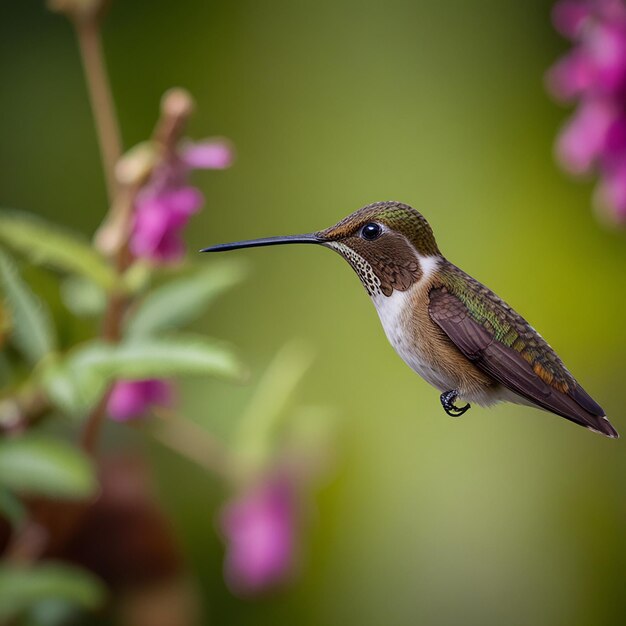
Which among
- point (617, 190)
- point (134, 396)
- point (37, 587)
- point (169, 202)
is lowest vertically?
point (37, 587)

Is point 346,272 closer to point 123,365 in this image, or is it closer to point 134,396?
point 134,396

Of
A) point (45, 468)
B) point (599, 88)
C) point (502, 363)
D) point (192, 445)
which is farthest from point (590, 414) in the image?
point (192, 445)

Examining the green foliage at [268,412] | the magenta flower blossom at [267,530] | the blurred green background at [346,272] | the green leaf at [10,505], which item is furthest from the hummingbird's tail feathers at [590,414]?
the blurred green background at [346,272]

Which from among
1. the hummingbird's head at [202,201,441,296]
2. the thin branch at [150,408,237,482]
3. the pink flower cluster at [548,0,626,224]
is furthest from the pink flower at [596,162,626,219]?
the hummingbird's head at [202,201,441,296]

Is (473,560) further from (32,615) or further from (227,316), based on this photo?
(32,615)

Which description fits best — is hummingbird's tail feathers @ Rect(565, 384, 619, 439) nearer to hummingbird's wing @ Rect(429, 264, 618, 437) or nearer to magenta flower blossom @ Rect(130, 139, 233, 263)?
hummingbird's wing @ Rect(429, 264, 618, 437)

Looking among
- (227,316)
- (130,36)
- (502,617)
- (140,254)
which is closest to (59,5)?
(140,254)

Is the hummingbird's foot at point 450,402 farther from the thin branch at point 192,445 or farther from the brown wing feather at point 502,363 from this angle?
the thin branch at point 192,445
